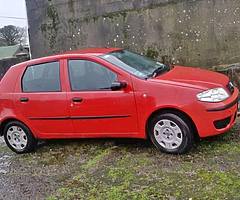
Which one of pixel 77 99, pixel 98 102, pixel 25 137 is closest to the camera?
pixel 98 102

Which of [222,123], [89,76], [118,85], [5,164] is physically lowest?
[5,164]

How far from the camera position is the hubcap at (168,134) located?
5383 mm

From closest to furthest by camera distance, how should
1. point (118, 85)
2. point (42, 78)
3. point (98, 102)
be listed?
point (118, 85) < point (98, 102) < point (42, 78)

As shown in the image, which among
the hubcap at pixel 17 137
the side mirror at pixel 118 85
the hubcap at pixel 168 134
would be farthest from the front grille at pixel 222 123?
the hubcap at pixel 17 137

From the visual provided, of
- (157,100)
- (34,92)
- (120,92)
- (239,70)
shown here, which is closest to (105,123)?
(120,92)

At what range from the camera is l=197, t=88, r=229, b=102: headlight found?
520 centimetres

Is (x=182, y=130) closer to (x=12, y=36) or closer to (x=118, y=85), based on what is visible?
(x=118, y=85)

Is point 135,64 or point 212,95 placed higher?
point 135,64

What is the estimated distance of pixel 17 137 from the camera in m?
6.59

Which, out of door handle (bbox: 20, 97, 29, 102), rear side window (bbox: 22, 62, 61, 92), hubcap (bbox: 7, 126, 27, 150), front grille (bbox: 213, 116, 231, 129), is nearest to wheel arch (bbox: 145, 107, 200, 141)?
front grille (bbox: 213, 116, 231, 129)

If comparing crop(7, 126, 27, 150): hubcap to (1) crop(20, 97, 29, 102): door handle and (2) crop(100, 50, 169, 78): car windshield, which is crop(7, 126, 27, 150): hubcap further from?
(2) crop(100, 50, 169, 78): car windshield

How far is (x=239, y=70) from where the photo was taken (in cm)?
816

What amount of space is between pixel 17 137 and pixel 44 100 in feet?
3.03

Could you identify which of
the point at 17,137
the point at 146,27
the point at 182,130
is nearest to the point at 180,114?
the point at 182,130
